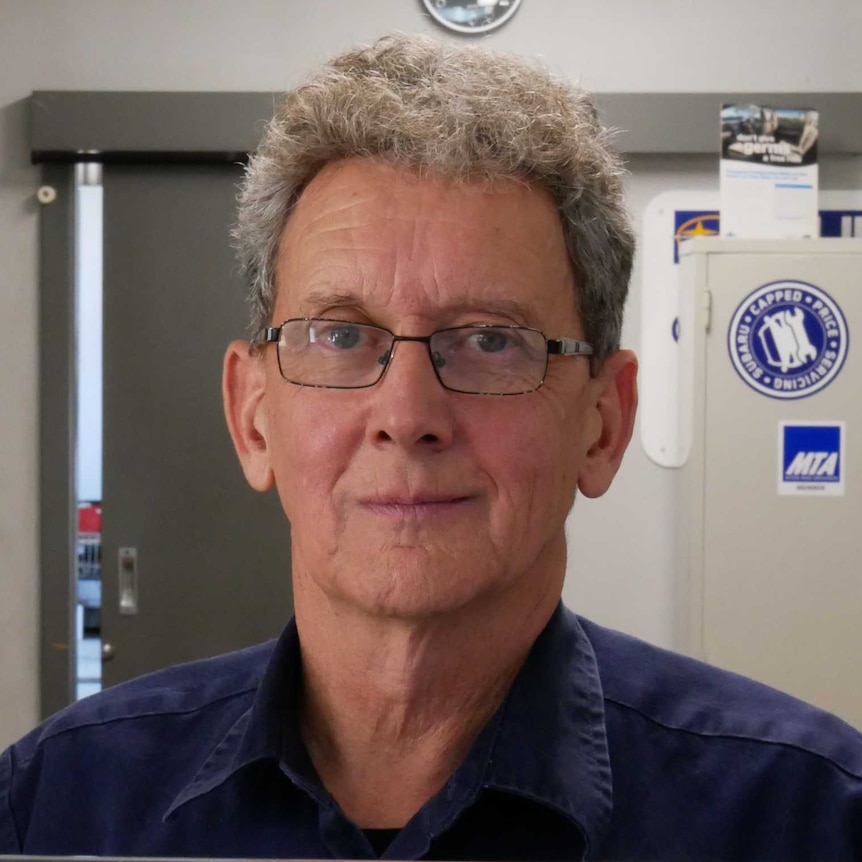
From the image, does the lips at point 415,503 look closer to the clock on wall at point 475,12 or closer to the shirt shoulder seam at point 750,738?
the shirt shoulder seam at point 750,738

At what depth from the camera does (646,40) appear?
247 cm

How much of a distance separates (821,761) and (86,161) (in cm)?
221

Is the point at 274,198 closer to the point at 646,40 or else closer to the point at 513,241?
the point at 513,241

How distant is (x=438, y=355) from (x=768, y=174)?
5.46ft

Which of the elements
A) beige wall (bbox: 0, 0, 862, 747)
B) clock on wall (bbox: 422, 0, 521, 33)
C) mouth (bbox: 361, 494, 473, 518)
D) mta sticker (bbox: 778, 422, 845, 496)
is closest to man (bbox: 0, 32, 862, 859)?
mouth (bbox: 361, 494, 473, 518)

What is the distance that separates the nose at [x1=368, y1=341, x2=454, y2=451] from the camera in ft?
2.18

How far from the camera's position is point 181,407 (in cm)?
254

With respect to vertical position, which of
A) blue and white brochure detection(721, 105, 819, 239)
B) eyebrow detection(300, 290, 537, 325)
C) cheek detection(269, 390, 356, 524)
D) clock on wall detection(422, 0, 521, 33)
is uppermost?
clock on wall detection(422, 0, 521, 33)

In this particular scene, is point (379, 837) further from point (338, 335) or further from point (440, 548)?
point (338, 335)

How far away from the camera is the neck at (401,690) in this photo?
2.45 ft

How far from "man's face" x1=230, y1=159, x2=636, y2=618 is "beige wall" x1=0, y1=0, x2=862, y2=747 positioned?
1.83m

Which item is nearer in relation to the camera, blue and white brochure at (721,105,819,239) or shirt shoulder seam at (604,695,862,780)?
shirt shoulder seam at (604,695,862,780)

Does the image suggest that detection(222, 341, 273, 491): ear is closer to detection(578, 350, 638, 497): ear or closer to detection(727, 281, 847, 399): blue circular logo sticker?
detection(578, 350, 638, 497): ear

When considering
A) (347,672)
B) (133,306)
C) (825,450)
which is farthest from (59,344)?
(347,672)
